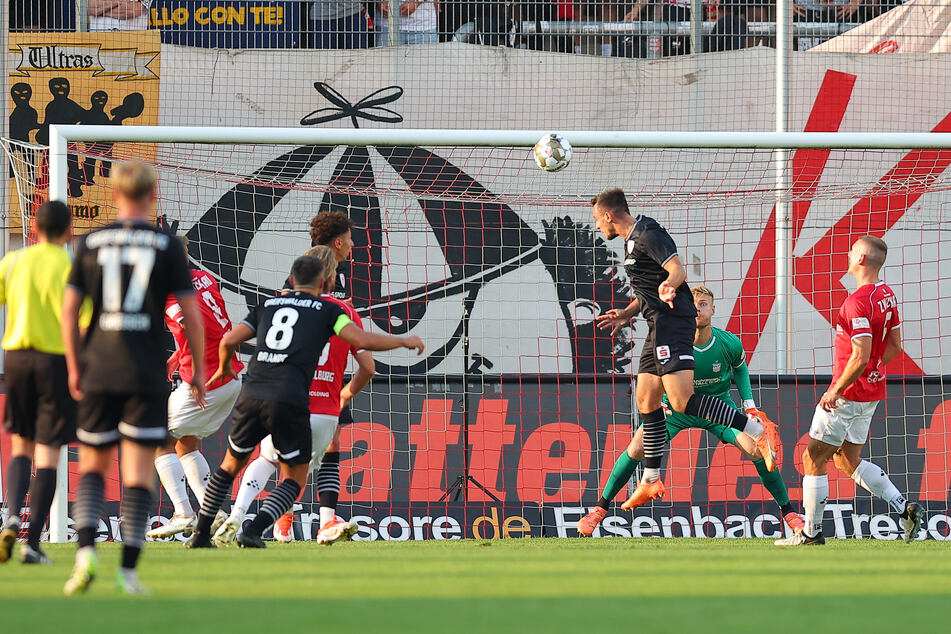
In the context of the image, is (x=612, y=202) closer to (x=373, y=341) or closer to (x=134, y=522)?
(x=373, y=341)

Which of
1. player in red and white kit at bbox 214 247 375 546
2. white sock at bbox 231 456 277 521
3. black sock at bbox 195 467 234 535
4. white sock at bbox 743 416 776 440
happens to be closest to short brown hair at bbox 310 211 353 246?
player in red and white kit at bbox 214 247 375 546

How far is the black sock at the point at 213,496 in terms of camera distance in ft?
22.0

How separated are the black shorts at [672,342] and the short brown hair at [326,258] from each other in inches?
84.9

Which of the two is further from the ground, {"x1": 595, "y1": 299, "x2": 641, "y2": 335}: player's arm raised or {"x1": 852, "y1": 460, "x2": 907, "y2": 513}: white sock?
{"x1": 595, "y1": 299, "x2": 641, "y2": 335}: player's arm raised

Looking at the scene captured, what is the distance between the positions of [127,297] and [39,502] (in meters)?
1.65

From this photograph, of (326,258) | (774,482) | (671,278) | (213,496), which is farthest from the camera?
(774,482)

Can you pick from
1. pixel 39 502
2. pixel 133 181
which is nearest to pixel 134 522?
pixel 133 181

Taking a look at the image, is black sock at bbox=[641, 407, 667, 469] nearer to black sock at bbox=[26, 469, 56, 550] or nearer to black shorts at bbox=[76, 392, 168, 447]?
black sock at bbox=[26, 469, 56, 550]

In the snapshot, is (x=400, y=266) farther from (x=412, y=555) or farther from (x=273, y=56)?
(x=412, y=555)

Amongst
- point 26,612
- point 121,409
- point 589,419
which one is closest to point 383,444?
point 589,419

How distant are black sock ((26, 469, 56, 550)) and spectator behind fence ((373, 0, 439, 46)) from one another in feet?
30.2

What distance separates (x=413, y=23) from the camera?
14.0m

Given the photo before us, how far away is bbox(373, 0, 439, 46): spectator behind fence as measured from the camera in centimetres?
1395

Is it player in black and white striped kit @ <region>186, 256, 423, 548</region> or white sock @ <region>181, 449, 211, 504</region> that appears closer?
player in black and white striped kit @ <region>186, 256, 423, 548</region>
